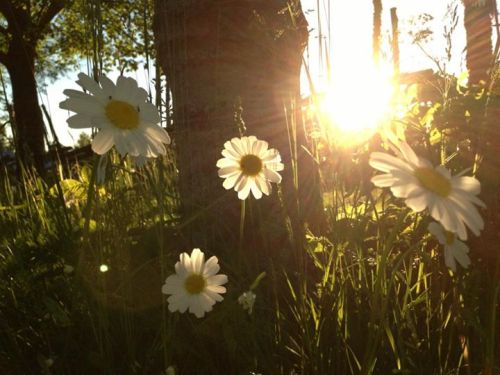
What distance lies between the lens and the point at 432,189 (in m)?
0.62

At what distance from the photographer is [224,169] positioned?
3.63 feet

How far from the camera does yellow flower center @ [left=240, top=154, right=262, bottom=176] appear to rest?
1.11 meters

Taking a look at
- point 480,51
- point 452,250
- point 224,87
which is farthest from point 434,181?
point 480,51

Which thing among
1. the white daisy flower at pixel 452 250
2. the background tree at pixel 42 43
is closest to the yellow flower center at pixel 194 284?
the white daisy flower at pixel 452 250

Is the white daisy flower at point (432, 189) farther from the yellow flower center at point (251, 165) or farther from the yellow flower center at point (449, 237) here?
the yellow flower center at point (251, 165)

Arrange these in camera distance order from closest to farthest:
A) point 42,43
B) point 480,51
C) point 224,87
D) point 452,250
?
point 452,250, point 224,87, point 480,51, point 42,43

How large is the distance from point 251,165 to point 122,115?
0.38m

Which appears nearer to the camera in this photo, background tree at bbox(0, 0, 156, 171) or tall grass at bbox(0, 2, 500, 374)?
tall grass at bbox(0, 2, 500, 374)

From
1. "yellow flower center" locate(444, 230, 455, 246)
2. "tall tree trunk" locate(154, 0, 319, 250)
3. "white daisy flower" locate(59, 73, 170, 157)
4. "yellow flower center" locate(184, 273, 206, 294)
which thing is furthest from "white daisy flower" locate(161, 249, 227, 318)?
"tall tree trunk" locate(154, 0, 319, 250)

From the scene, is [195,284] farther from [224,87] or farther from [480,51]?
[480,51]

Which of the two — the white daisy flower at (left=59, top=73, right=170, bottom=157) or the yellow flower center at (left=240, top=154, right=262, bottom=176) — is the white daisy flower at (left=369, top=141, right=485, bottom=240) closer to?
the white daisy flower at (left=59, top=73, right=170, bottom=157)

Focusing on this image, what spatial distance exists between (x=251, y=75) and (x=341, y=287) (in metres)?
1.15

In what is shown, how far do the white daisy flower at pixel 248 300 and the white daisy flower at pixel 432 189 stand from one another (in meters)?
0.48

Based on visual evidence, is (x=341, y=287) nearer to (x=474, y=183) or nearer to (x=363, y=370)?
(x=363, y=370)
